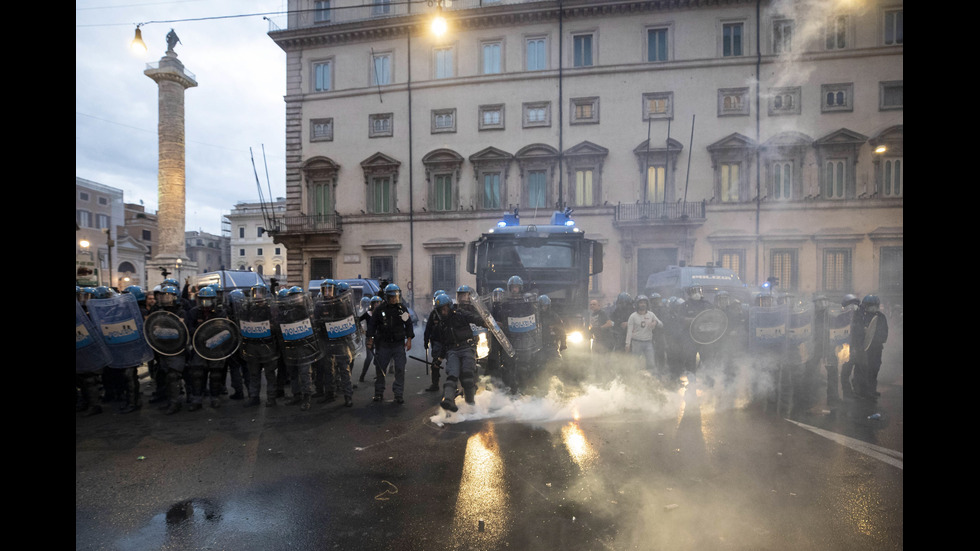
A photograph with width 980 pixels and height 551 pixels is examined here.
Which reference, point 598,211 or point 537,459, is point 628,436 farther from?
point 598,211

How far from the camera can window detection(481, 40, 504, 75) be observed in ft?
72.2

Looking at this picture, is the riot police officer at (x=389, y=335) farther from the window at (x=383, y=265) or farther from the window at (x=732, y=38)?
the window at (x=732, y=38)

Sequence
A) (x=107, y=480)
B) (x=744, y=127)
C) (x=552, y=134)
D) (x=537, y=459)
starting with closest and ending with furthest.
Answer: (x=107, y=480) < (x=537, y=459) < (x=744, y=127) < (x=552, y=134)

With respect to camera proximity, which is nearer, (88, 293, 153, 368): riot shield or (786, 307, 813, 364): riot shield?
(88, 293, 153, 368): riot shield

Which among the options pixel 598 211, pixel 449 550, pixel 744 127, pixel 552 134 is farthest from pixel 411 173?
pixel 449 550

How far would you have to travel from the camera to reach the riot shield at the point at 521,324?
6.92m

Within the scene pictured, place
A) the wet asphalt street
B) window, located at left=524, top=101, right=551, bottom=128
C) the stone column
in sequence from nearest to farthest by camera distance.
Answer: the wet asphalt street, window, located at left=524, top=101, right=551, bottom=128, the stone column

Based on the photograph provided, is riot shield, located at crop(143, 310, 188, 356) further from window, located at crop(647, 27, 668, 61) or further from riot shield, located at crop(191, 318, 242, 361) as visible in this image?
window, located at crop(647, 27, 668, 61)

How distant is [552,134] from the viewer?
2148 cm

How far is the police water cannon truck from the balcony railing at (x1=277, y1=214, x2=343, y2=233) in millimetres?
16086

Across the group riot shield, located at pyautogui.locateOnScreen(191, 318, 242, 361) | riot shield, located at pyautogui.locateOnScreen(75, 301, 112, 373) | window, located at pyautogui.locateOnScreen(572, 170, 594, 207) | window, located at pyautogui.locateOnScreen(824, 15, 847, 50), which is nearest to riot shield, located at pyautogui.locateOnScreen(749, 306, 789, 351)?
riot shield, located at pyautogui.locateOnScreen(191, 318, 242, 361)

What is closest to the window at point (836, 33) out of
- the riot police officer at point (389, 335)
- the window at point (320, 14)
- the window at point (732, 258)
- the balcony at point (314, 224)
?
the window at point (732, 258)

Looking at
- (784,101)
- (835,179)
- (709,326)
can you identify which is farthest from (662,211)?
(709,326)
